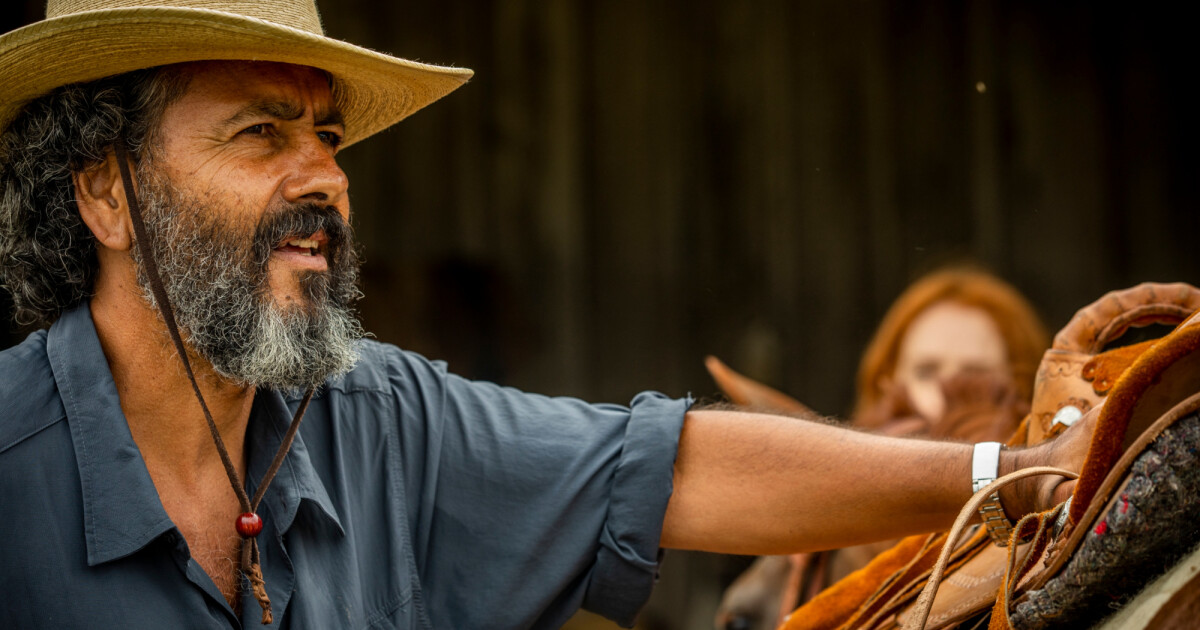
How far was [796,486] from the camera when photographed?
1.67 meters

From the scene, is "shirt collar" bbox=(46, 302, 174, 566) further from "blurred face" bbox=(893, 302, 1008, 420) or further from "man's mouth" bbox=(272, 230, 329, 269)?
"blurred face" bbox=(893, 302, 1008, 420)

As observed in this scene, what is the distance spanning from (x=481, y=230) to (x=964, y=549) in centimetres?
401

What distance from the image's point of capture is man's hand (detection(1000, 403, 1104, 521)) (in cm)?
131

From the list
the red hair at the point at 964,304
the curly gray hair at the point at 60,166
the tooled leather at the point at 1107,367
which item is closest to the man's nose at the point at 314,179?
the curly gray hair at the point at 60,166

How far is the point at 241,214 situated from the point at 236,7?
1.03 feet

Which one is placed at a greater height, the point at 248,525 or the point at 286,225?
the point at 286,225

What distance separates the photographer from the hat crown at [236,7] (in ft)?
4.94

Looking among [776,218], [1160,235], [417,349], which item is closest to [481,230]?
[417,349]

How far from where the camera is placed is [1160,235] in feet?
14.6

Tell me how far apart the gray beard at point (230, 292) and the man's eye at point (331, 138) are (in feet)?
0.70

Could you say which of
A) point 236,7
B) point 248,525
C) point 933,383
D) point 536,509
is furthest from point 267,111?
point 933,383

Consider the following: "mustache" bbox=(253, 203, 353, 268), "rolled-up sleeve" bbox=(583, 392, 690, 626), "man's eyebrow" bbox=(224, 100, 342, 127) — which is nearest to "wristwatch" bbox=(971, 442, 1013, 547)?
"rolled-up sleeve" bbox=(583, 392, 690, 626)

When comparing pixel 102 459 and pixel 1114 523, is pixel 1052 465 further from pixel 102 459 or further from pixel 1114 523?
pixel 102 459

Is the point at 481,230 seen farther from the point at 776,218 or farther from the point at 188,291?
the point at 188,291
